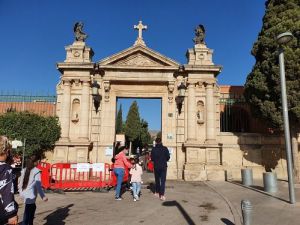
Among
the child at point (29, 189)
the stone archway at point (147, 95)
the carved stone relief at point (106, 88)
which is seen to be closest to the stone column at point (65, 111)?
the stone archway at point (147, 95)

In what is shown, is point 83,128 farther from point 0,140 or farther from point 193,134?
point 0,140

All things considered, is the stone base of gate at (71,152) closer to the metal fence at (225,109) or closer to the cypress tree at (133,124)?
the metal fence at (225,109)

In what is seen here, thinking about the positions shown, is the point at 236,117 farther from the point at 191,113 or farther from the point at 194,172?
the point at 194,172

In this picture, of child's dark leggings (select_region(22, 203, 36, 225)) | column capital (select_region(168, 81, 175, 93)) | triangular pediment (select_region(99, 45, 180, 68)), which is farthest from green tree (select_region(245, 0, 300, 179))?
child's dark leggings (select_region(22, 203, 36, 225))

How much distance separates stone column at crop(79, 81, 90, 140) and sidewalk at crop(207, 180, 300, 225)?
686 cm

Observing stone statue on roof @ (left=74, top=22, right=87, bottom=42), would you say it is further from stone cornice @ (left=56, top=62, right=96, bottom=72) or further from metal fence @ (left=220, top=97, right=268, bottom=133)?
metal fence @ (left=220, top=97, right=268, bottom=133)

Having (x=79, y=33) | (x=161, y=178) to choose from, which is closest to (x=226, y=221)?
(x=161, y=178)

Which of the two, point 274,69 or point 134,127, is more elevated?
point 134,127

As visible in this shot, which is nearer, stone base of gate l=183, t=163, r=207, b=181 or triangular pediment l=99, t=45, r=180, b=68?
stone base of gate l=183, t=163, r=207, b=181

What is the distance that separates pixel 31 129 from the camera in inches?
578

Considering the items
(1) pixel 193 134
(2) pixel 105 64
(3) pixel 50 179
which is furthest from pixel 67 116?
(1) pixel 193 134

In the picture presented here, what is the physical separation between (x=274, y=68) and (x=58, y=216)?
10.2 meters

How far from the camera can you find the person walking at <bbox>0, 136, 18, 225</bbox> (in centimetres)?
327

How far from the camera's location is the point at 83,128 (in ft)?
49.9
